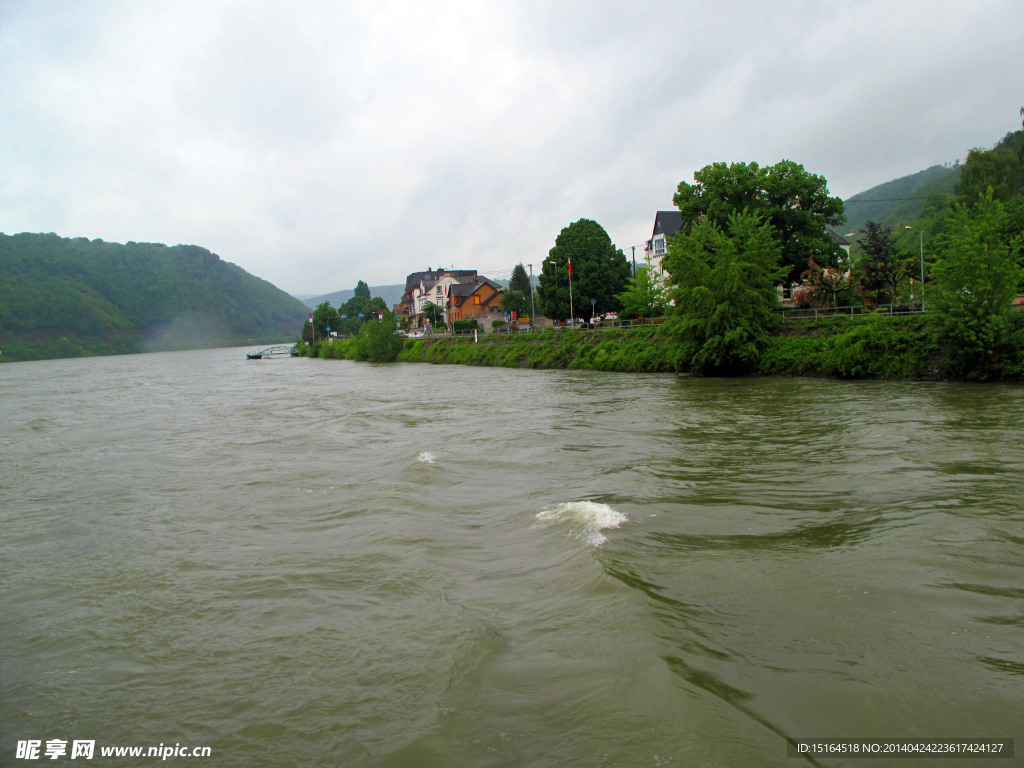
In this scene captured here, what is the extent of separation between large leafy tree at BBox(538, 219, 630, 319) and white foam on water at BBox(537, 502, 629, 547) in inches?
2139

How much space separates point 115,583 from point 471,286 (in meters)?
94.4

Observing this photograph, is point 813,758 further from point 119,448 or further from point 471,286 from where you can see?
point 471,286

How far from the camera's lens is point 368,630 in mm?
6012

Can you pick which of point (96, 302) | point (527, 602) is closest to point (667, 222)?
point (527, 602)

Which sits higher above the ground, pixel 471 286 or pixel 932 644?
pixel 471 286

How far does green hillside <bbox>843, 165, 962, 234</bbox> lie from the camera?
123438mm

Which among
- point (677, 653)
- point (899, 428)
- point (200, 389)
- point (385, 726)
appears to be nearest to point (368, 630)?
point (385, 726)

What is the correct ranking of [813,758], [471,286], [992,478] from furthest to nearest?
[471,286] → [992,478] → [813,758]

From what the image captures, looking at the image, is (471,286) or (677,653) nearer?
Answer: (677,653)

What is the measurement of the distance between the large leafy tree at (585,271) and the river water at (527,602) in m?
49.4

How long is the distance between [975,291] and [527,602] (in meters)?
26.3

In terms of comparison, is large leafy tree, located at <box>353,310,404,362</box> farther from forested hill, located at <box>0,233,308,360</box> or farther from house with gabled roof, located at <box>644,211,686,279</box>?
forested hill, located at <box>0,233,308,360</box>

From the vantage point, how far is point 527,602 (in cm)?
643

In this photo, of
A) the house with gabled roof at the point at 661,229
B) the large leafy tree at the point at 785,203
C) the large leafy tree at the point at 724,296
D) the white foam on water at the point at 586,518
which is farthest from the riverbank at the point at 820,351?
the white foam on water at the point at 586,518
